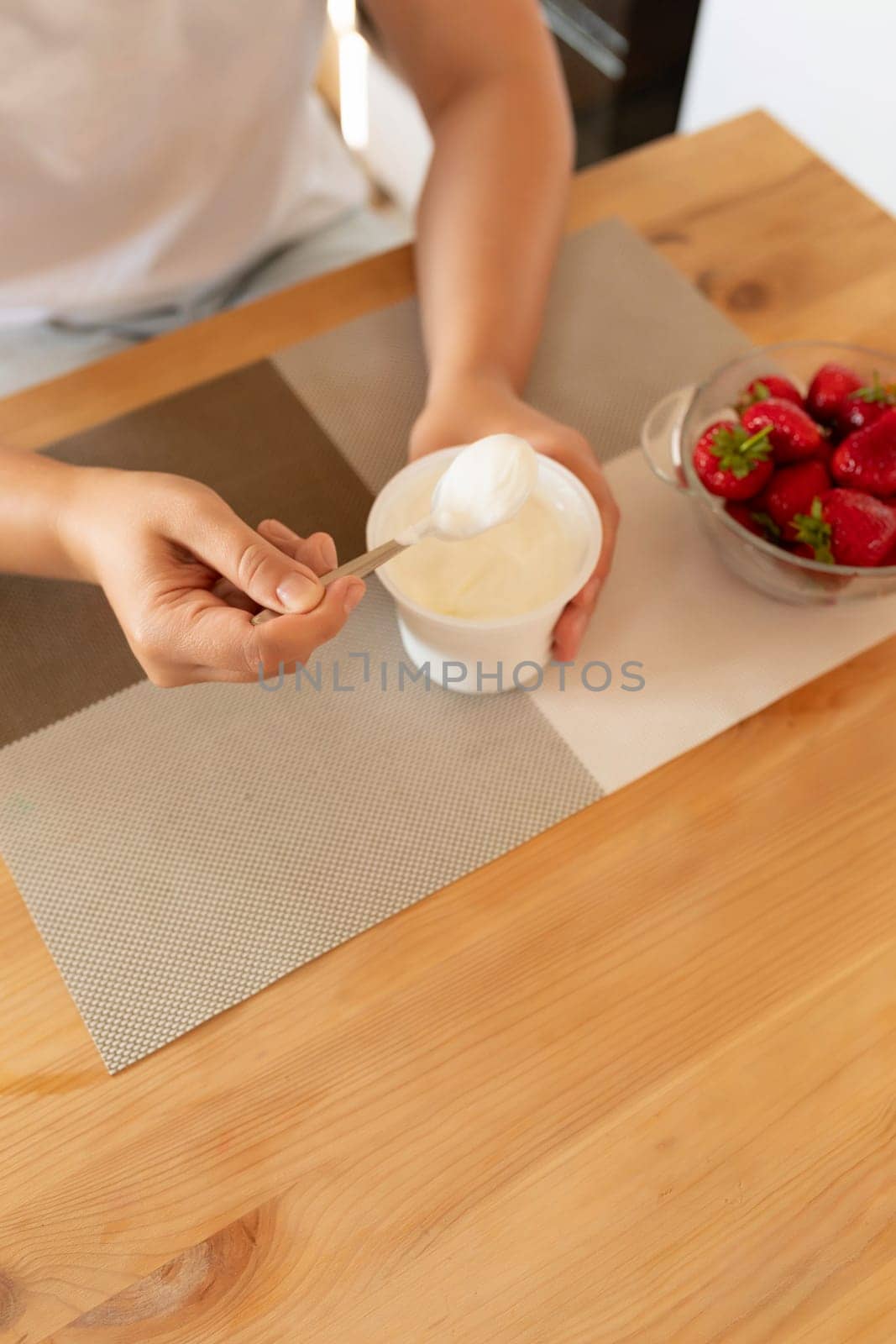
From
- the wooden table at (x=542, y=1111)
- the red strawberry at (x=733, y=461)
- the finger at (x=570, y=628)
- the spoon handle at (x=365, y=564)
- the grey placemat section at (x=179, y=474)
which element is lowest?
the wooden table at (x=542, y=1111)

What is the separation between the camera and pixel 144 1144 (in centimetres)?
55

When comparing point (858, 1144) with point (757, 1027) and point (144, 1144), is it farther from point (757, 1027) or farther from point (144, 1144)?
point (144, 1144)

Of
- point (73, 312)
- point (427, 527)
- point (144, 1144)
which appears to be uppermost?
point (427, 527)

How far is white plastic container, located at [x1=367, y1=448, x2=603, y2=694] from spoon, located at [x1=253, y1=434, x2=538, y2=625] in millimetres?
33

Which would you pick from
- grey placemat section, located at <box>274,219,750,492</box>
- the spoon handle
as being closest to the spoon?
the spoon handle

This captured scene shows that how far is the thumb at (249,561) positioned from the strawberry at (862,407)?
0.41 metres

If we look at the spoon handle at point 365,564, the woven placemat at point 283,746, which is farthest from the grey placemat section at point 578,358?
the spoon handle at point 365,564

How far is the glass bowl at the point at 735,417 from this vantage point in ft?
2.25

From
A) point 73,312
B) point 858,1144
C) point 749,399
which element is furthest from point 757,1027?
point 73,312

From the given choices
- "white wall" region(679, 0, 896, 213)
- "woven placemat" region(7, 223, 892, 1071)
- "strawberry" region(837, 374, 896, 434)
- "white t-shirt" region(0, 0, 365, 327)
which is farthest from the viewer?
"white wall" region(679, 0, 896, 213)

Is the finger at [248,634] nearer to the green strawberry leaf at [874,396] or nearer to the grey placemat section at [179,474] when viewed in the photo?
the grey placemat section at [179,474]

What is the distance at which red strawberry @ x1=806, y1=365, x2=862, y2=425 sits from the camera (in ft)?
2.42

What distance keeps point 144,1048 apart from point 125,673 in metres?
0.26

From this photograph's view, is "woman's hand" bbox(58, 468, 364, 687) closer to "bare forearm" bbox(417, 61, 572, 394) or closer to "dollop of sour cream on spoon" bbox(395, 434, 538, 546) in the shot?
"dollop of sour cream on spoon" bbox(395, 434, 538, 546)
